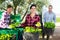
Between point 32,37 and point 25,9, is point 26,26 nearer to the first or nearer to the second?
point 32,37

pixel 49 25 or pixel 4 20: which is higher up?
pixel 4 20

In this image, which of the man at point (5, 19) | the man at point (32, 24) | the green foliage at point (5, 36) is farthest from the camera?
the man at point (5, 19)

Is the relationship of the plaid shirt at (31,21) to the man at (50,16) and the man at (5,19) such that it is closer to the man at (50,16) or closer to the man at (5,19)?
the man at (5,19)

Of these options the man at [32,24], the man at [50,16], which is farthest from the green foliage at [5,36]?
the man at [50,16]

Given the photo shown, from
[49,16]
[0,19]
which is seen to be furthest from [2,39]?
[49,16]

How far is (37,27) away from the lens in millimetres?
3141

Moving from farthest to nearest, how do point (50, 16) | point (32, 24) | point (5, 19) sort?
point (50, 16) → point (5, 19) → point (32, 24)

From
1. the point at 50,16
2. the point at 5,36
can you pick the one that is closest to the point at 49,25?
the point at 50,16

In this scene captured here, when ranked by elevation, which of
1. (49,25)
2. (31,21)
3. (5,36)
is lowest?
(49,25)

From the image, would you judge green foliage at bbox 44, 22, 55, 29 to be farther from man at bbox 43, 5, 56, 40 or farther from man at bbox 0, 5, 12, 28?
man at bbox 0, 5, 12, 28

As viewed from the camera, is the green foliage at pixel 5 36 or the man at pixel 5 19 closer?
the green foliage at pixel 5 36

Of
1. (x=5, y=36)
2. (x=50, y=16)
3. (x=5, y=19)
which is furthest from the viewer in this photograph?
(x=50, y=16)

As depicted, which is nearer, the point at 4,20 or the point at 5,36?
the point at 5,36

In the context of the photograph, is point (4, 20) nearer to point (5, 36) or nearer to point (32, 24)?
point (32, 24)
